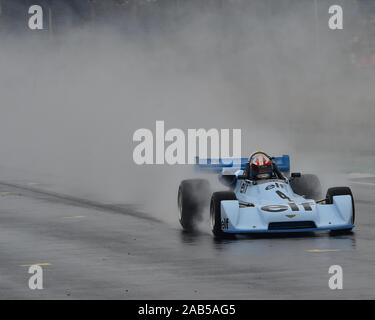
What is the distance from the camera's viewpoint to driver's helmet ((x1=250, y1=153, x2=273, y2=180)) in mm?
18320

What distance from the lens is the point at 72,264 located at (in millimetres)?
15219

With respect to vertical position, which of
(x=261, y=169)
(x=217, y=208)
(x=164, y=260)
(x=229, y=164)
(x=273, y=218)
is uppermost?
(x=229, y=164)

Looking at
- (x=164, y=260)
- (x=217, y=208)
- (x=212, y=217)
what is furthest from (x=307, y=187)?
(x=164, y=260)

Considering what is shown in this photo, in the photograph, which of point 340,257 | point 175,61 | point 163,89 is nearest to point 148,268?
point 340,257

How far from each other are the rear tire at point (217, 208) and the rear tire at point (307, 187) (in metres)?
2.44

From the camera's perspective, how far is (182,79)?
45.4 m

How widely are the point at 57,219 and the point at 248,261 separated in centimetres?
621

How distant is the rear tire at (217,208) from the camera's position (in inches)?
671

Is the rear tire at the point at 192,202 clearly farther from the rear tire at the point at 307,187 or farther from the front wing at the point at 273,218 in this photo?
the rear tire at the point at 307,187

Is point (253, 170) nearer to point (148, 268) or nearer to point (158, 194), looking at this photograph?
point (148, 268)

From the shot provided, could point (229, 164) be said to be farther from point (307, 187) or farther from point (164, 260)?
point (164, 260)

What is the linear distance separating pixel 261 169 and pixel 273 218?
1.61 m

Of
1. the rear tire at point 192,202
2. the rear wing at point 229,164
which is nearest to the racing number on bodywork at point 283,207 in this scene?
the rear tire at point 192,202
